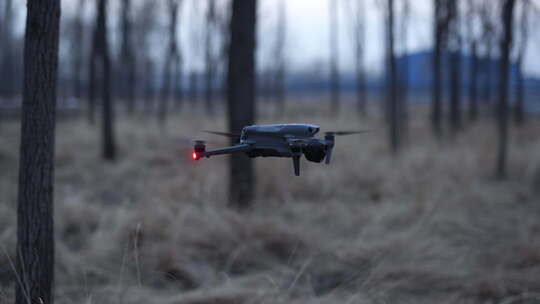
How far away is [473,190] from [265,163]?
3694mm

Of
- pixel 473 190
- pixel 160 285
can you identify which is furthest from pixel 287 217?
pixel 473 190

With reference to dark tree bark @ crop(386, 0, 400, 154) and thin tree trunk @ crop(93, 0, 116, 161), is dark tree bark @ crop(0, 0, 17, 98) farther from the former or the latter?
dark tree bark @ crop(386, 0, 400, 154)

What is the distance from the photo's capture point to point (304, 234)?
222 inches

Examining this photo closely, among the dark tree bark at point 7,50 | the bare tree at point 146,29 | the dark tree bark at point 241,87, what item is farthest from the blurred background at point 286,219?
the bare tree at point 146,29

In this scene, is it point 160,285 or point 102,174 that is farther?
point 102,174

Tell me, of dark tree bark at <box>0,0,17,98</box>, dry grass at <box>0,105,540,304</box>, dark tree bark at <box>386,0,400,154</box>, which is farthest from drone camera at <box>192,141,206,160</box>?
dark tree bark at <box>0,0,17,98</box>

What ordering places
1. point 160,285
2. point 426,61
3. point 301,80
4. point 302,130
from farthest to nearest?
point 301,80, point 426,61, point 160,285, point 302,130

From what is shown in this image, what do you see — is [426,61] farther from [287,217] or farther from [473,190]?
[287,217]

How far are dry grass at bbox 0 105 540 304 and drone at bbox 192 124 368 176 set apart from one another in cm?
143

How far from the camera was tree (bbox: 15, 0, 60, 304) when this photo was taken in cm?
303

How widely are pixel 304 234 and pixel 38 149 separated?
3362 mm

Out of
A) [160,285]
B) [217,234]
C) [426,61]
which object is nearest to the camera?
[160,285]

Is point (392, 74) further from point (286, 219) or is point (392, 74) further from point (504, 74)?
point (286, 219)

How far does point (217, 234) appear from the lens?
533 centimetres
